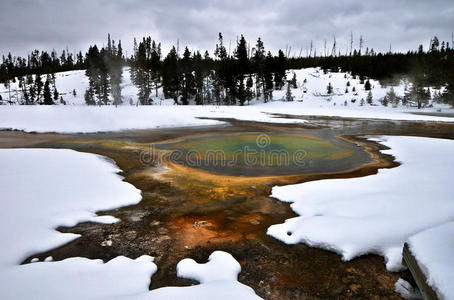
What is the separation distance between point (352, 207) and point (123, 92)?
64255mm

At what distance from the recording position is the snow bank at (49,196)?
3.96 meters

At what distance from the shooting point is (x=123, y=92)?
6134 cm

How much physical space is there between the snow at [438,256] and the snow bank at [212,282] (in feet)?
5.57

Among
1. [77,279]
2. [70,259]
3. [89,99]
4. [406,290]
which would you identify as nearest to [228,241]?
[77,279]

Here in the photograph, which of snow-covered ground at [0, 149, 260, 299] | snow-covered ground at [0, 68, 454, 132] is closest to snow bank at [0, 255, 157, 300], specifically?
snow-covered ground at [0, 149, 260, 299]

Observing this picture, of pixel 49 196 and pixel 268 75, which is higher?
pixel 268 75

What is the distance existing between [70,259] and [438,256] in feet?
14.5

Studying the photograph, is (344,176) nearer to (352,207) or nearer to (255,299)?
(352,207)

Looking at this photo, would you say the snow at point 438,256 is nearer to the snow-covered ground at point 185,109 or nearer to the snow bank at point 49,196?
the snow bank at point 49,196

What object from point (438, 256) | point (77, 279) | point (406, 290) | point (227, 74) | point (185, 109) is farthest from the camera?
point (227, 74)

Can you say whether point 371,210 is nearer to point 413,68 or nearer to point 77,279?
point 77,279

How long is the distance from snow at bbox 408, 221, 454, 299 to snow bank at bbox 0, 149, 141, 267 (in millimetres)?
4703

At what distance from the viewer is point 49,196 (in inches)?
216

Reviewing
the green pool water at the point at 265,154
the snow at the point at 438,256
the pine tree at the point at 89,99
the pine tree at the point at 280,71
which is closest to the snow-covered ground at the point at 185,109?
the pine tree at the point at 280,71
